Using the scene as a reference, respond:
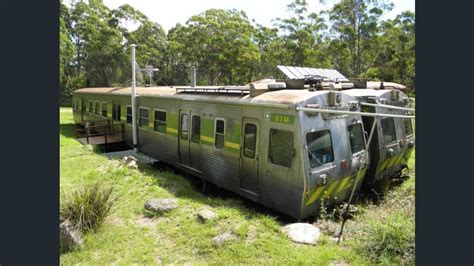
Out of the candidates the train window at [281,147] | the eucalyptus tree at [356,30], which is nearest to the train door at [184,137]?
the train window at [281,147]

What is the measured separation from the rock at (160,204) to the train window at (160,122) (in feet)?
14.3

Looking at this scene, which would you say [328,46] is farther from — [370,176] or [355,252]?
[355,252]

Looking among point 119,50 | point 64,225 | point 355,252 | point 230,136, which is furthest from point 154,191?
point 119,50

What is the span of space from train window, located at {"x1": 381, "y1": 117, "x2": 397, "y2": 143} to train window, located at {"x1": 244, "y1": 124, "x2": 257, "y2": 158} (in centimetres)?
334

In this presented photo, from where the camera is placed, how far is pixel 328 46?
25547 mm

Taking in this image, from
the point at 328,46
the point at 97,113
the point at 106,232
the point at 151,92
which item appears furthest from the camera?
the point at 328,46

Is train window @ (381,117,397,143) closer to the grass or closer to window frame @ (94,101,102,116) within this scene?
the grass

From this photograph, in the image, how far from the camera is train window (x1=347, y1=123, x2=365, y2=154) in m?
7.99

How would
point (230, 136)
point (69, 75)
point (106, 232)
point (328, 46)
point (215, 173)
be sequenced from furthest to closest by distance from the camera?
point (69, 75) < point (328, 46) < point (215, 173) < point (230, 136) < point (106, 232)

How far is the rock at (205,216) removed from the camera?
6697 millimetres

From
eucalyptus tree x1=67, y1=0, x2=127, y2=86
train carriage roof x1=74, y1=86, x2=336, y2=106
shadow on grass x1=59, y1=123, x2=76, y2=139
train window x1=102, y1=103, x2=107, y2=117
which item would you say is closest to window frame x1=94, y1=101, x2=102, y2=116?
train window x1=102, y1=103, x2=107, y2=117

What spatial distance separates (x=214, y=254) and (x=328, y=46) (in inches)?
878

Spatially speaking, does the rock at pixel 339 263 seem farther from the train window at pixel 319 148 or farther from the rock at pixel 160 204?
the rock at pixel 160 204

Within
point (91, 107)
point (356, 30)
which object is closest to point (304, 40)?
point (356, 30)
